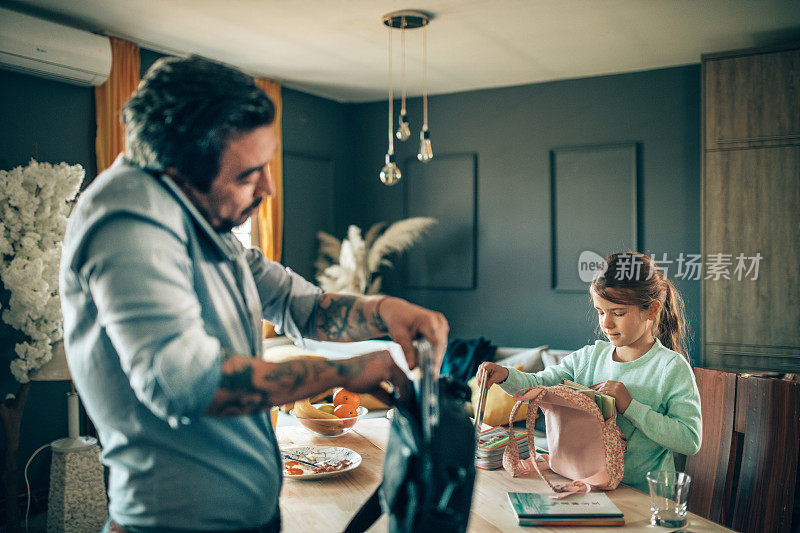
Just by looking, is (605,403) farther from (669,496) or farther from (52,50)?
(52,50)

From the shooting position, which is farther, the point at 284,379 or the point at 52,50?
the point at 52,50

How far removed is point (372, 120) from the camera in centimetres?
549

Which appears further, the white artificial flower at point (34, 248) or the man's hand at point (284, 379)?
the white artificial flower at point (34, 248)

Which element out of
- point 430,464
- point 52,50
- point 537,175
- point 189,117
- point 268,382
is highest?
point 52,50

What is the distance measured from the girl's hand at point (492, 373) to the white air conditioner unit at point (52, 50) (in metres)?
2.78

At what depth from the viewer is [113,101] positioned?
3.68 meters

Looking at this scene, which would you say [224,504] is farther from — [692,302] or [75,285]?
[692,302]

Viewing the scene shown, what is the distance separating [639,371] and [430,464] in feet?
3.97

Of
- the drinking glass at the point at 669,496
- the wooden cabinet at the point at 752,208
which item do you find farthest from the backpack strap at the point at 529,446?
the wooden cabinet at the point at 752,208

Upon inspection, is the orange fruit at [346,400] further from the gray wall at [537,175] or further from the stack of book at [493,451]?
the gray wall at [537,175]

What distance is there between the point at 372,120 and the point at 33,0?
112 inches

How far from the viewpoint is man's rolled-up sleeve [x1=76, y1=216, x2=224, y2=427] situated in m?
0.67

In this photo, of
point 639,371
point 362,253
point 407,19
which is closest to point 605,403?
point 639,371

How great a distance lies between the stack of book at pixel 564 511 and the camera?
4.18ft
